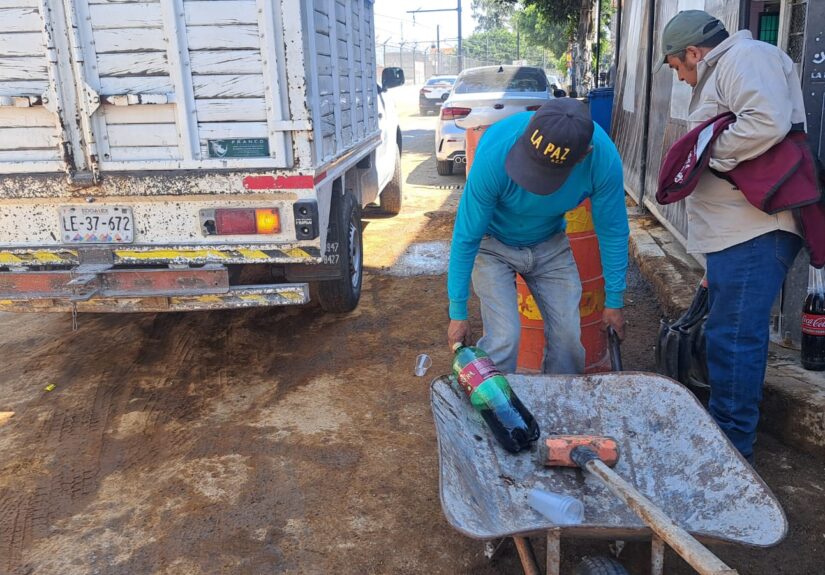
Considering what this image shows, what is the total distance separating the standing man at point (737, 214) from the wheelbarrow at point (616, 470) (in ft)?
1.78

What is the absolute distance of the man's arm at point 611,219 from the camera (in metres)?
3.00

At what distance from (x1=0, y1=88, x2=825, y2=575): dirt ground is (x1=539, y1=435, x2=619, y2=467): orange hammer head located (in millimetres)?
483

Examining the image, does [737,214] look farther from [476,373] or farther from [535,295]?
[476,373]

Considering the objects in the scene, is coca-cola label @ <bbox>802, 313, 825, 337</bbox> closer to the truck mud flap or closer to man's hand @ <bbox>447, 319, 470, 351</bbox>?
man's hand @ <bbox>447, 319, 470, 351</bbox>

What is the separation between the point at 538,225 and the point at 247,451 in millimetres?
1900

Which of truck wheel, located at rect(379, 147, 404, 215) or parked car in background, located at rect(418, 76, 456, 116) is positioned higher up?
parked car in background, located at rect(418, 76, 456, 116)

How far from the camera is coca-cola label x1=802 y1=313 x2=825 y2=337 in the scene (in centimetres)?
351

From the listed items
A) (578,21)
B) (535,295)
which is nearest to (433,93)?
(578,21)

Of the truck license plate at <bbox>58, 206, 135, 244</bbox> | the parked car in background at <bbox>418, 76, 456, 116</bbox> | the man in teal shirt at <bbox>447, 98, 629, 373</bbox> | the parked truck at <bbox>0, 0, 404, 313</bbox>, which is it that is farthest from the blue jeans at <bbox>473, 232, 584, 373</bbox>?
the parked car in background at <bbox>418, 76, 456, 116</bbox>

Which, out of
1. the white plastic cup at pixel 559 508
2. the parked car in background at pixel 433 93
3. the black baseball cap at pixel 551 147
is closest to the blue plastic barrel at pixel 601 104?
the black baseball cap at pixel 551 147

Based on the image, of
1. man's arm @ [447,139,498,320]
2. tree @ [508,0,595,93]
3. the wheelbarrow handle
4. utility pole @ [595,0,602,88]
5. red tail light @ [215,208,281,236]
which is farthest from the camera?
tree @ [508,0,595,93]

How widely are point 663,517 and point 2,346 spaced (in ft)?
16.4

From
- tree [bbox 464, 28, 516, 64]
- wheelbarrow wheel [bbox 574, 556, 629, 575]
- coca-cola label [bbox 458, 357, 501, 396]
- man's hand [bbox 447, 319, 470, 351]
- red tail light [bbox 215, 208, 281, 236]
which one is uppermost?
tree [bbox 464, 28, 516, 64]

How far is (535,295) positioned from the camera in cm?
347
